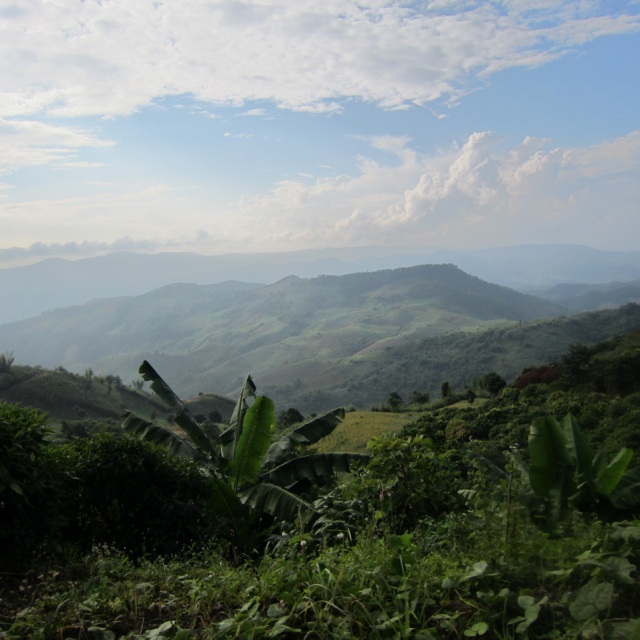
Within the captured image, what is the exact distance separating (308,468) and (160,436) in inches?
118

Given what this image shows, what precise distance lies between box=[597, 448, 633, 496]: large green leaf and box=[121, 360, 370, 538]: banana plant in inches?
145

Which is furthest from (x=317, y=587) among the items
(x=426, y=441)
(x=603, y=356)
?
(x=603, y=356)

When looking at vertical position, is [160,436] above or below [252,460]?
above

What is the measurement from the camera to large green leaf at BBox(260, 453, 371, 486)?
1006cm

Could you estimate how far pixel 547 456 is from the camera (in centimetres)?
484

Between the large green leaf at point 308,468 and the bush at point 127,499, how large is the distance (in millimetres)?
2468

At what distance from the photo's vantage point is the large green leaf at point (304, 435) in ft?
35.2

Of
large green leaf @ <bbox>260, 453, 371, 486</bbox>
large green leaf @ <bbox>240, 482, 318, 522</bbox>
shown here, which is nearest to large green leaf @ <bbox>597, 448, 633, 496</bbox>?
large green leaf @ <bbox>240, 482, 318, 522</bbox>

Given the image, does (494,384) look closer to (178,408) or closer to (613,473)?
(178,408)

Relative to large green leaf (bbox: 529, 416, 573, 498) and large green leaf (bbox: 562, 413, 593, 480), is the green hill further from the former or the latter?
large green leaf (bbox: 529, 416, 573, 498)

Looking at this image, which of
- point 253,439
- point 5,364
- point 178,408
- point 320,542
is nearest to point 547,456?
point 320,542

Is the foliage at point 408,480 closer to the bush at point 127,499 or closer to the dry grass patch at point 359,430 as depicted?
the bush at point 127,499

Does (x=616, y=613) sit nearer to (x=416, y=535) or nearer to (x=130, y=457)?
(x=416, y=535)

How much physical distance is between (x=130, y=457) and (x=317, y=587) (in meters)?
4.89
